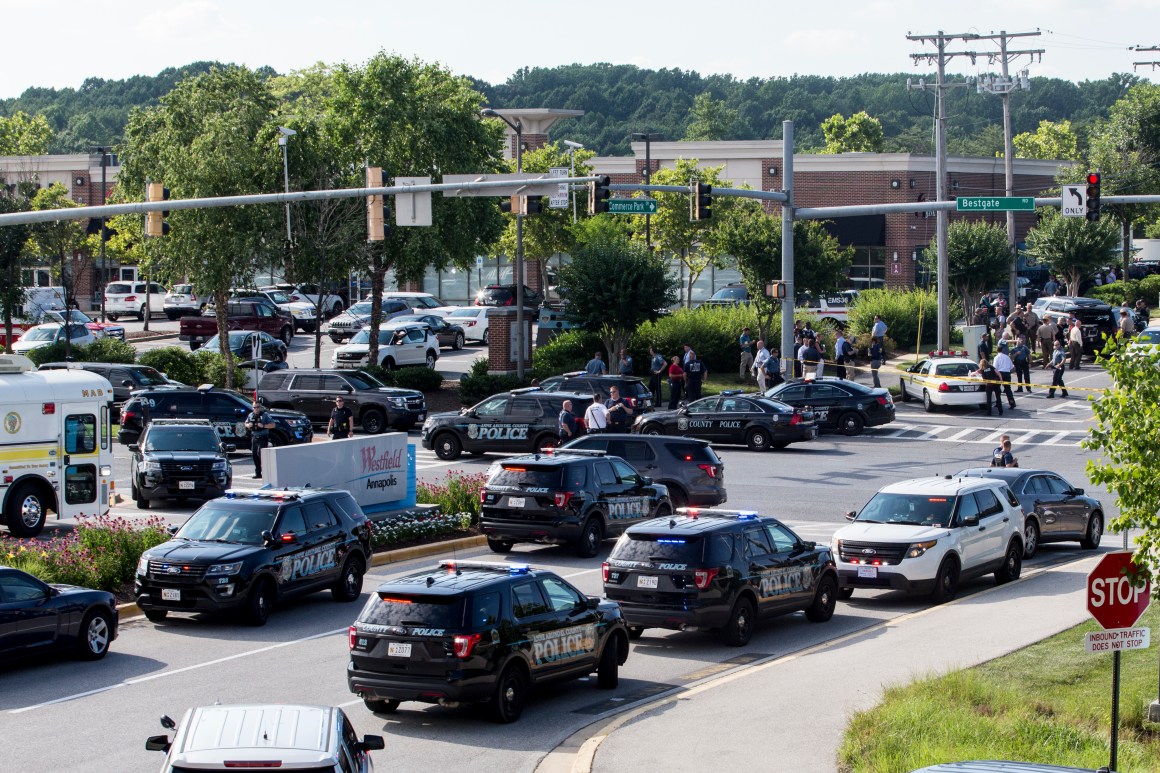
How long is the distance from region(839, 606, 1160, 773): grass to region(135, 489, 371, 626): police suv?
838 cm

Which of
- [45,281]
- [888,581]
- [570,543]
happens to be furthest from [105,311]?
[888,581]

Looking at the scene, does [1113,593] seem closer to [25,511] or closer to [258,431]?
[25,511]

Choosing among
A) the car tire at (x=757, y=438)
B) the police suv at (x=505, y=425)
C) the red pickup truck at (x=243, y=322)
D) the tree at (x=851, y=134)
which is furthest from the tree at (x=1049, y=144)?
the police suv at (x=505, y=425)

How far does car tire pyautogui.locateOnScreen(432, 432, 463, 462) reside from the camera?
35.2m

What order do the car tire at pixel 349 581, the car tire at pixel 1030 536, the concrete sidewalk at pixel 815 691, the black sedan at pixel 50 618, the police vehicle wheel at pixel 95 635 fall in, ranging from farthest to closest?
the car tire at pixel 1030 536 < the car tire at pixel 349 581 < the police vehicle wheel at pixel 95 635 < the black sedan at pixel 50 618 < the concrete sidewalk at pixel 815 691

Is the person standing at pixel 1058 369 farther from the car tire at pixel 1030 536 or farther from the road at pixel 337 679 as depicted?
the car tire at pixel 1030 536

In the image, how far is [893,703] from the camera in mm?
12672

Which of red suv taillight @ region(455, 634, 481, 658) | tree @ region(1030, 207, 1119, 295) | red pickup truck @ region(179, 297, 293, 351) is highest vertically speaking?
tree @ region(1030, 207, 1119, 295)

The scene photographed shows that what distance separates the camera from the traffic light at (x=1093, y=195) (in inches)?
1347

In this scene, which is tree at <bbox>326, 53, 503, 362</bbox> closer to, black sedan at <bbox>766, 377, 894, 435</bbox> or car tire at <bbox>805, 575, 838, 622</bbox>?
black sedan at <bbox>766, 377, 894, 435</bbox>

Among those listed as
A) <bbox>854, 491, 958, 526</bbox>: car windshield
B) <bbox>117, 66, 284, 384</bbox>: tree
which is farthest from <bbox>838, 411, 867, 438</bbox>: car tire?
<bbox>117, 66, 284, 384</bbox>: tree

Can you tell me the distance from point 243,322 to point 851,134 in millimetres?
79061

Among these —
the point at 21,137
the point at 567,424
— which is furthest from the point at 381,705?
the point at 21,137

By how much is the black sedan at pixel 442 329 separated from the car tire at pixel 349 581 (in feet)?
126
